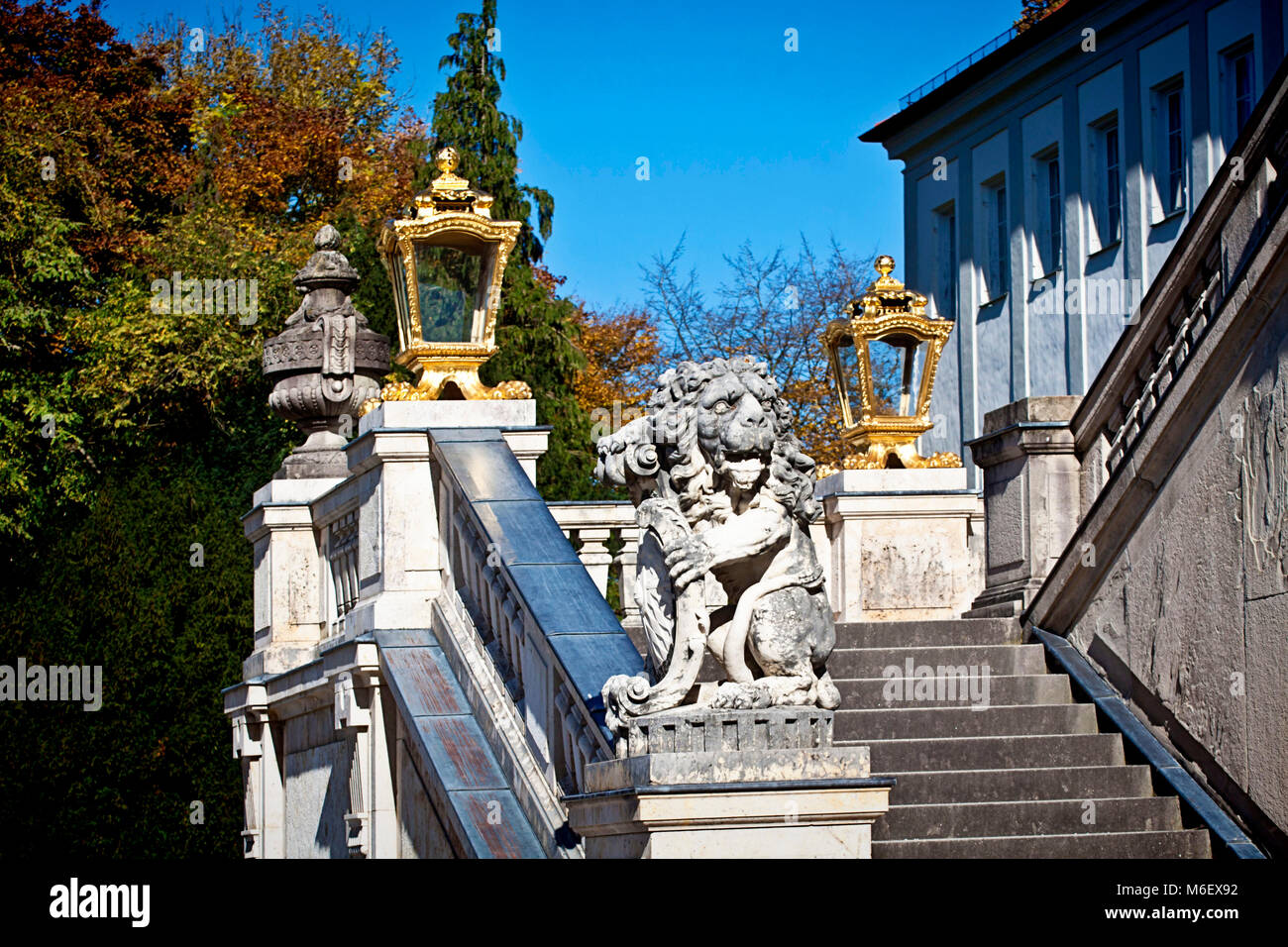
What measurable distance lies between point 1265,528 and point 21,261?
23472mm

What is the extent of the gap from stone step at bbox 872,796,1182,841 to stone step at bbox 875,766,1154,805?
A: 14cm

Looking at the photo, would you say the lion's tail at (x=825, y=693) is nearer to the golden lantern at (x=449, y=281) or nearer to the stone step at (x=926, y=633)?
the golden lantern at (x=449, y=281)

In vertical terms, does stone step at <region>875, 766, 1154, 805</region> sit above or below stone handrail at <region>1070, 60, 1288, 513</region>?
below

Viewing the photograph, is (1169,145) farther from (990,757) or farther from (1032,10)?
(990,757)

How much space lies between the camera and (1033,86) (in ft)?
102

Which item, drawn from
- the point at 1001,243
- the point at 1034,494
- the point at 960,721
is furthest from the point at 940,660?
the point at 1001,243

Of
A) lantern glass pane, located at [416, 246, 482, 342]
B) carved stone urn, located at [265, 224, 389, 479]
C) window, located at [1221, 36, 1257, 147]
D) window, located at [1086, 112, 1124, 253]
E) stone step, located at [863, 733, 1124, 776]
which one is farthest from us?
window, located at [1086, 112, 1124, 253]

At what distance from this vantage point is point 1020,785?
9469 millimetres

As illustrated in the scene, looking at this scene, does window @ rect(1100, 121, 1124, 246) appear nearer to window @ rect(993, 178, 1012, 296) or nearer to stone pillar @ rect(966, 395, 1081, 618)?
window @ rect(993, 178, 1012, 296)

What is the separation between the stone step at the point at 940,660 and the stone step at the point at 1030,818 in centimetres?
166

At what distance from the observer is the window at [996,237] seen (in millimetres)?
32906

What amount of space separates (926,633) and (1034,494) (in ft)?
4.37

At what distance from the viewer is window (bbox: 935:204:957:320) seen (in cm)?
3497

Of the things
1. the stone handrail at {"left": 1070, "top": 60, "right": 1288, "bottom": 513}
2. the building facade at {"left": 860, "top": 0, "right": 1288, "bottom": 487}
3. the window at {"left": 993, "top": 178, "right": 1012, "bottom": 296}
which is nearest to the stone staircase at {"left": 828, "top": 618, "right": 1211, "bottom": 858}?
the stone handrail at {"left": 1070, "top": 60, "right": 1288, "bottom": 513}
